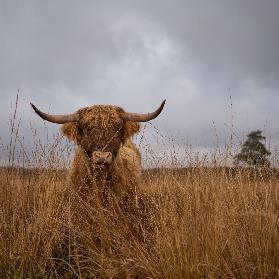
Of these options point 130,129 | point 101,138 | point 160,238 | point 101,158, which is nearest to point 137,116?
point 130,129

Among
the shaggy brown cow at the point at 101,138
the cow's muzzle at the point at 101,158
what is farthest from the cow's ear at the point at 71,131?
the cow's muzzle at the point at 101,158

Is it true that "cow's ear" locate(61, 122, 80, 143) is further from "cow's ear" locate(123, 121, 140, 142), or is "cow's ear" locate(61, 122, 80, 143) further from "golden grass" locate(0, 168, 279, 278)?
"golden grass" locate(0, 168, 279, 278)

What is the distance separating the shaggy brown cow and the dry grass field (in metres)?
0.85

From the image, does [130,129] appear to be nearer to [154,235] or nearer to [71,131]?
[71,131]

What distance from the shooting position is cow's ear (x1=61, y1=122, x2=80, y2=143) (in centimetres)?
614

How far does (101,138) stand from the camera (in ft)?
18.2

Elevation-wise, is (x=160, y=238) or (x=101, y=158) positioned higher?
(x=101, y=158)

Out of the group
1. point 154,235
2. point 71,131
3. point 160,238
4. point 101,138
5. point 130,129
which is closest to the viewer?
point 160,238

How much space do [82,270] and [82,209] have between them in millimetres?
1081

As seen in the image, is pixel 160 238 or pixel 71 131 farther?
pixel 71 131

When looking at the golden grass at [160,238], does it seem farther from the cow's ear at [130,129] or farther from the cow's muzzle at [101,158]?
the cow's ear at [130,129]

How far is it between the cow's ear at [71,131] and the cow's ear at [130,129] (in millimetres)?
700

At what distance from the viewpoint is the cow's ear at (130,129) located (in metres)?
6.29

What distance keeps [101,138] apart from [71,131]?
0.85m
